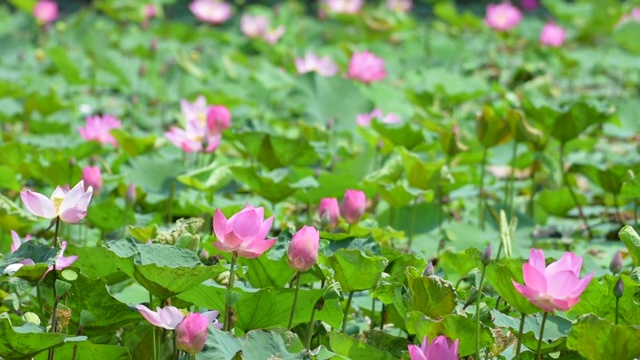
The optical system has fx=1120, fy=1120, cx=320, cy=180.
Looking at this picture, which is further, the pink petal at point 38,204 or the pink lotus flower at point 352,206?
the pink lotus flower at point 352,206

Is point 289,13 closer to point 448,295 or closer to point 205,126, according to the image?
point 205,126

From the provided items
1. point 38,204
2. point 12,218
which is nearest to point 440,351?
point 38,204

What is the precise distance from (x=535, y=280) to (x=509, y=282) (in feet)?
0.27

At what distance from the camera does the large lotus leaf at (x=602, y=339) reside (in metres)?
1.20

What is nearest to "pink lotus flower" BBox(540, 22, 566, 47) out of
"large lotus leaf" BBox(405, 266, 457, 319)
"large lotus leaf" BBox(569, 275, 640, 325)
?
"large lotus leaf" BBox(569, 275, 640, 325)

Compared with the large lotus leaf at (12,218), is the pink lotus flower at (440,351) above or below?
above

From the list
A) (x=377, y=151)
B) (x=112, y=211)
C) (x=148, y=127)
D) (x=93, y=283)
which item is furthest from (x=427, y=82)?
(x=93, y=283)

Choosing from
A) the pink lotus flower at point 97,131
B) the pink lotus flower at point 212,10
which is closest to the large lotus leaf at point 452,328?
the pink lotus flower at point 97,131

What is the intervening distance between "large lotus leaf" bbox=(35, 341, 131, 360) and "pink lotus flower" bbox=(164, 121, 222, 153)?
0.80 metres

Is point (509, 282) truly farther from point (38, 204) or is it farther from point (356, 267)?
point (38, 204)

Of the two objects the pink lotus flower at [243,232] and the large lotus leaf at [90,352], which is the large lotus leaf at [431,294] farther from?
the large lotus leaf at [90,352]

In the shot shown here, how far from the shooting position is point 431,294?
1340 mm

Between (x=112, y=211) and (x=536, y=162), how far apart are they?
1022 millimetres

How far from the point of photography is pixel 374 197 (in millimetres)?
2498
